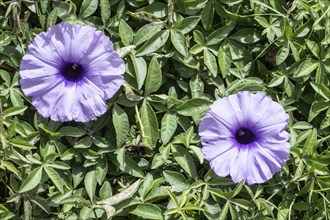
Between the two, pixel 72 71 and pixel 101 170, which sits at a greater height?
pixel 72 71

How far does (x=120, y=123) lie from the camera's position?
6.36 ft

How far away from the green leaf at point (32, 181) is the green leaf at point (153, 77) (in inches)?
15.6

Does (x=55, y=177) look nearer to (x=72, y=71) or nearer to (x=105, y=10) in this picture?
(x=72, y=71)

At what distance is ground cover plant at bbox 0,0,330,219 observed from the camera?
193 centimetres

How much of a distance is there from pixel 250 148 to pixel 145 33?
0.47 metres

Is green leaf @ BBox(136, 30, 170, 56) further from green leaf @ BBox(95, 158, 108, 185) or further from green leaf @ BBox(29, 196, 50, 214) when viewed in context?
green leaf @ BBox(29, 196, 50, 214)

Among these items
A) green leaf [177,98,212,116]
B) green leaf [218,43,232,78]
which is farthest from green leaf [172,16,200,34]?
green leaf [177,98,212,116]

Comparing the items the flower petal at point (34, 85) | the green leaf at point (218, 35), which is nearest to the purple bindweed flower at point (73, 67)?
the flower petal at point (34, 85)

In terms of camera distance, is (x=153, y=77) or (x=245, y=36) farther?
(x=245, y=36)

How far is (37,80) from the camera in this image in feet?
6.07

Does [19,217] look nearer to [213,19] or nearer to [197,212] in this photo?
[197,212]

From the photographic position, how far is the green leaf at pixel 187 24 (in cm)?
202

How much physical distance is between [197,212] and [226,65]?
1.51 ft

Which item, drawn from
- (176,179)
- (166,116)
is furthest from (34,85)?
(176,179)
